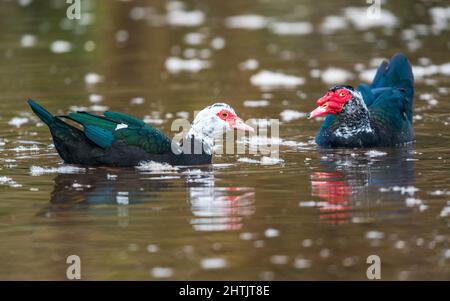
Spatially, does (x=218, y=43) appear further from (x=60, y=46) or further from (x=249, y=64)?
(x=60, y=46)

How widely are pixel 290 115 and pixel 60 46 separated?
835 centimetres

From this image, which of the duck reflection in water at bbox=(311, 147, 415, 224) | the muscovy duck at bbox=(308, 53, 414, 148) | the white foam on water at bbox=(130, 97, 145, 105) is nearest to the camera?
the duck reflection in water at bbox=(311, 147, 415, 224)

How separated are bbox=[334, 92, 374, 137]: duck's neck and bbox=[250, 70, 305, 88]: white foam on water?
409cm

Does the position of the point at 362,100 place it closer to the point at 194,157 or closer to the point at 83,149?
the point at 194,157

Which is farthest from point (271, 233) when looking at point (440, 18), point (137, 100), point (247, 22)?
point (440, 18)

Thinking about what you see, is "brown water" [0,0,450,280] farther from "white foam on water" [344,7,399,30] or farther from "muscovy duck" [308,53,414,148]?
"white foam on water" [344,7,399,30]

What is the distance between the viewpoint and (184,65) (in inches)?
738

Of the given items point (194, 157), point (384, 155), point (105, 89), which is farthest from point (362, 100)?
point (105, 89)

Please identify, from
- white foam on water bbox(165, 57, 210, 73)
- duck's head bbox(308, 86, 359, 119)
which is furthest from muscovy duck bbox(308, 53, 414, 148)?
white foam on water bbox(165, 57, 210, 73)

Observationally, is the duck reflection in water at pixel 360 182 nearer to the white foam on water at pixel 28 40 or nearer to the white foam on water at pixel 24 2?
the white foam on water at pixel 28 40

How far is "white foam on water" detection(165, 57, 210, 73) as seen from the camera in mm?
18328

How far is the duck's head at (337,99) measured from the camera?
1248cm

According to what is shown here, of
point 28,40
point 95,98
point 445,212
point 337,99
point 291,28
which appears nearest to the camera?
point 445,212

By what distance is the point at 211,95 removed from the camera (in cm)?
1570
